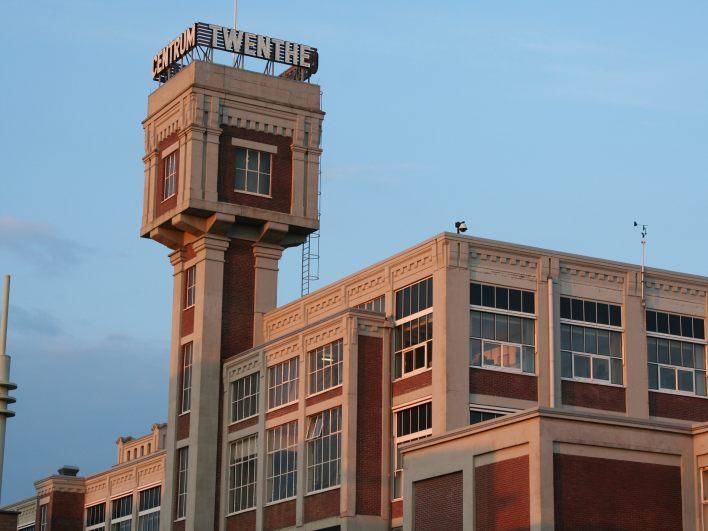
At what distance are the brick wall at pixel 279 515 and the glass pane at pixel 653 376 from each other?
14.4 meters

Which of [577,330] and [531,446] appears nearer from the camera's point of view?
[531,446]

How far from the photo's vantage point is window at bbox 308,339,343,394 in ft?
187

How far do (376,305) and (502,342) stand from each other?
18.3ft

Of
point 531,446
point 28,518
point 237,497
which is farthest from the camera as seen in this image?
point 28,518

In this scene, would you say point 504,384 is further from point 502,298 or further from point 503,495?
point 503,495

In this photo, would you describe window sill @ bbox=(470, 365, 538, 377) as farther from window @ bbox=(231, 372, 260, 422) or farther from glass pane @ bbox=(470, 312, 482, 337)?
window @ bbox=(231, 372, 260, 422)

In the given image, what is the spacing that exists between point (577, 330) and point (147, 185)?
23380mm

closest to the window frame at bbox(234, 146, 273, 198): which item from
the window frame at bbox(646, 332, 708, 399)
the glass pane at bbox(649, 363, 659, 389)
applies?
the window frame at bbox(646, 332, 708, 399)

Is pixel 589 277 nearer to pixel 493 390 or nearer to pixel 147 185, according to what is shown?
pixel 493 390

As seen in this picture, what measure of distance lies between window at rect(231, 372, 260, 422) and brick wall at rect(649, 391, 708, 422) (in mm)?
15885

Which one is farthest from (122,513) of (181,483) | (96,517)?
(181,483)

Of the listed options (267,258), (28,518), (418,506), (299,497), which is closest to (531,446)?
(418,506)

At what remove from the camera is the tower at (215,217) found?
66.6 meters

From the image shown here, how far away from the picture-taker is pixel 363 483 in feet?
181
